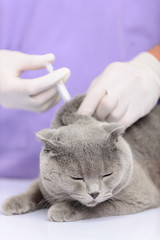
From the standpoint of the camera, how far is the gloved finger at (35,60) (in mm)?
1375

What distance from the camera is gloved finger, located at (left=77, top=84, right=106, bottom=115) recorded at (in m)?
1.33

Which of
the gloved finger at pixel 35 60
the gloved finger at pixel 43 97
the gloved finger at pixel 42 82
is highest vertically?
the gloved finger at pixel 35 60

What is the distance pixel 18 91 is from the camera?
1.38 metres

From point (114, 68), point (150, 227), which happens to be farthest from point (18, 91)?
point (150, 227)

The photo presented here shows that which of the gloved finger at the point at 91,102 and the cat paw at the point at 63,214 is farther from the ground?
the gloved finger at the point at 91,102

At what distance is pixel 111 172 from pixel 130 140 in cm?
44

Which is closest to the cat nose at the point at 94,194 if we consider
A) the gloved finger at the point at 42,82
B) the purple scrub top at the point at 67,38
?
the gloved finger at the point at 42,82

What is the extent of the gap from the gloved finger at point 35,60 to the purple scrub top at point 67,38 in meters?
0.31

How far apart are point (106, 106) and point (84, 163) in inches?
13.1

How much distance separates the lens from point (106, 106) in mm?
1343

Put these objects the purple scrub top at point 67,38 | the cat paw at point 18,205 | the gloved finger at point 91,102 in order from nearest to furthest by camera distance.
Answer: the cat paw at point 18,205 → the gloved finger at point 91,102 → the purple scrub top at point 67,38

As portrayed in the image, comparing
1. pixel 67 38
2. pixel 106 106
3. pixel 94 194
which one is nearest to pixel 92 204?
pixel 94 194

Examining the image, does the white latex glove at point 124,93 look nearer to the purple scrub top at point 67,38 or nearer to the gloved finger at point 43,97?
the gloved finger at point 43,97

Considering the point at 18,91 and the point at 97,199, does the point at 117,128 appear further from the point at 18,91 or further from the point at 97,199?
the point at 18,91
